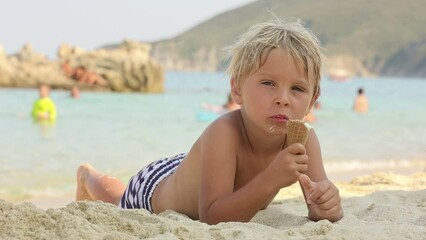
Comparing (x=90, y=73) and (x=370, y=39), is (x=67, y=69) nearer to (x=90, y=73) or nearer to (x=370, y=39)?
(x=90, y=73)

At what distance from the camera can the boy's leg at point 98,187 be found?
159 inches

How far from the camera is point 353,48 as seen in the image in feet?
353

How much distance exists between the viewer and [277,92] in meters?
2.68

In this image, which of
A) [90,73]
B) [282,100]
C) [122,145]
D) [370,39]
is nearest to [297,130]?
[282,100]

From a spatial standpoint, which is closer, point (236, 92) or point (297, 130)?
point (297, 130)

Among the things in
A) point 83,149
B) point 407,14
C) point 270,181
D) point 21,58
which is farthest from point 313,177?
point 407,14

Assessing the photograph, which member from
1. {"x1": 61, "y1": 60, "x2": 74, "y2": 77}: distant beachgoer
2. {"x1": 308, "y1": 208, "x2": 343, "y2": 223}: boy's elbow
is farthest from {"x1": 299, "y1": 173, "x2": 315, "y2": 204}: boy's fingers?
{"x1": 61, "y1": 60, "x2": 74, "y2": 77}: distant beachgoer

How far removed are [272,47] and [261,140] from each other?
0.42 metres

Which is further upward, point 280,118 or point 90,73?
point 280,118

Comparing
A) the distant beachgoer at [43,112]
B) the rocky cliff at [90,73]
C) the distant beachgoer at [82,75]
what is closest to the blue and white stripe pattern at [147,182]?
the distant beachgoer at [43,112]

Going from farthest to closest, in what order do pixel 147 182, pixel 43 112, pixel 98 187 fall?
pixel 43 112, pixel 98 187, pixel 147 182

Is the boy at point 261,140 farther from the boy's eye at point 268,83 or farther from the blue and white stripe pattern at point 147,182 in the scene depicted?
the blue and white stripe pattern at point 147,182

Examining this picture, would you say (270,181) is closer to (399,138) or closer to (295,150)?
(295,150)

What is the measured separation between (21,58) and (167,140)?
37424mm
